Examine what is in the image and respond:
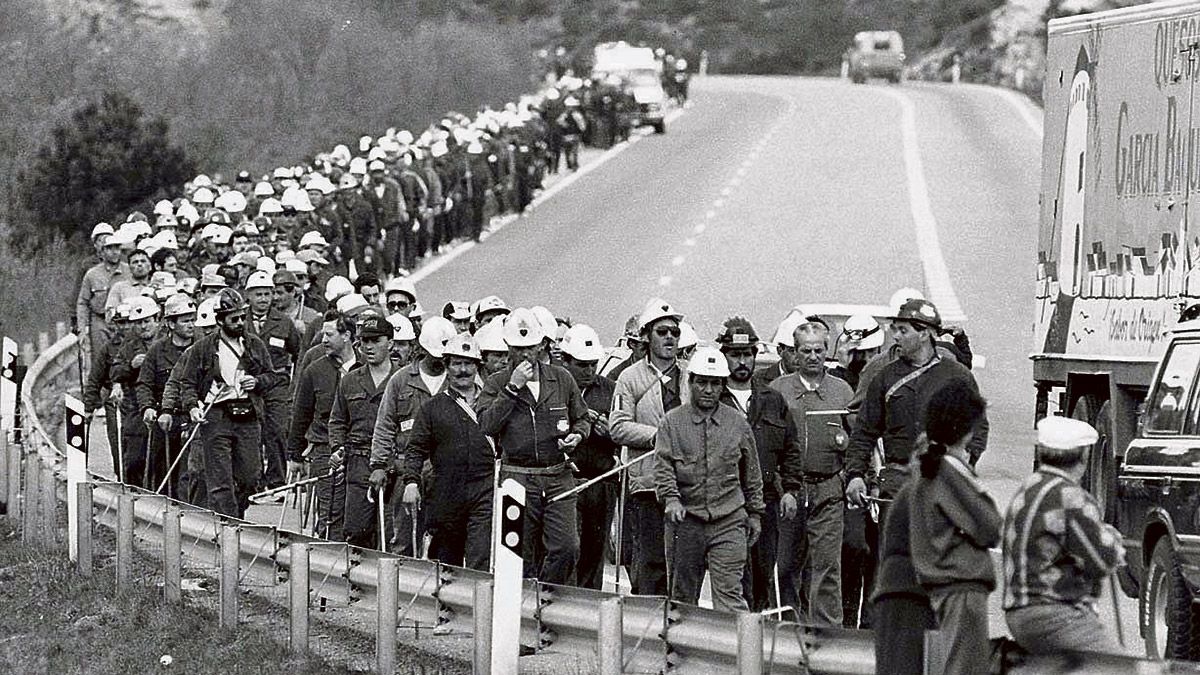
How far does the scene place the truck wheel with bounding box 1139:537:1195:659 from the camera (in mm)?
12203

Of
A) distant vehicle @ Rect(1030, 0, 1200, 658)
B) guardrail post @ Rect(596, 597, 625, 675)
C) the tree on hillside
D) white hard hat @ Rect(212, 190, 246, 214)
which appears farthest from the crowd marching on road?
the tree on hillside

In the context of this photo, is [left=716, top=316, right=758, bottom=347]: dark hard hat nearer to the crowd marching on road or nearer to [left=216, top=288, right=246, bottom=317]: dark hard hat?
the crowd marching on road

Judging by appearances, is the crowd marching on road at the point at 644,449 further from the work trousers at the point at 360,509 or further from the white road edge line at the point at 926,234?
the white road edge line at the point at 926,234

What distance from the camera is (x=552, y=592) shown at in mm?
12242

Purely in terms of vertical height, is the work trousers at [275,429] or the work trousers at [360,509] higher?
the work trousers at [360,509]

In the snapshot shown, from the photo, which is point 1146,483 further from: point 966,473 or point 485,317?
point 485,317

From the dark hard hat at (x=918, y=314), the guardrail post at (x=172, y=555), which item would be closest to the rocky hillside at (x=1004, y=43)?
the guardrail post at (x=172, y=555)

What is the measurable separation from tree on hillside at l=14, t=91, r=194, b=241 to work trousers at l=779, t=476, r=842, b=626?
37.5 metres

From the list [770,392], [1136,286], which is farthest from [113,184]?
[770,392]

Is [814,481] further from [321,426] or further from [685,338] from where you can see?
[321,426]

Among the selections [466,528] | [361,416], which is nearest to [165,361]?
[361,416]

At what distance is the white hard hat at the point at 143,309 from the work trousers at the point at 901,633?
1102 centimetres

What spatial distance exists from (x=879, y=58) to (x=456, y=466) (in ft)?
Answer: 253

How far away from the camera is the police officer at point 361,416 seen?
15836mm
